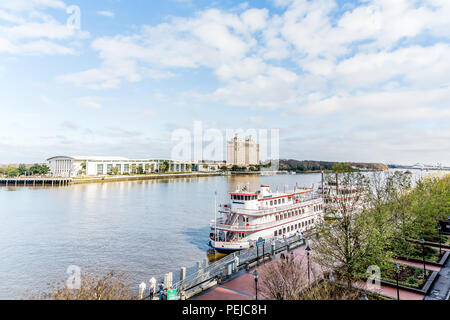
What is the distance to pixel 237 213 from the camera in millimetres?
35125

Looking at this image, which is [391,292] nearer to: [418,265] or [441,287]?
[441,287]

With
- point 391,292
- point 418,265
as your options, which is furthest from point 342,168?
point 418,265

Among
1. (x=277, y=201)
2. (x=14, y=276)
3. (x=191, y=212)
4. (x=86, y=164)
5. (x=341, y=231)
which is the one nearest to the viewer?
(x=341, y=231)

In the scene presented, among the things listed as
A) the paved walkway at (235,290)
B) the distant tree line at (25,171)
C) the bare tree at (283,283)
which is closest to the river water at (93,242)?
the paved walkway at (235,290)

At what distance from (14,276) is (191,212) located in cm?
3546

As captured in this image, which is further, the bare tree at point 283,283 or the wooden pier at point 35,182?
Result: the wooden pier at point 35,182

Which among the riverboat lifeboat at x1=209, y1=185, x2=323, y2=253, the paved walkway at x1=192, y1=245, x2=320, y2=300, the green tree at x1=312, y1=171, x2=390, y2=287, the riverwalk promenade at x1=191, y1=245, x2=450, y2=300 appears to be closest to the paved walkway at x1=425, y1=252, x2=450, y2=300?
the riverwalk promenade at x1=191, y1=245, x2=450, y2=300

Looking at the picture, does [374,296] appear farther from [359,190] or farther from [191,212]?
[191,212]

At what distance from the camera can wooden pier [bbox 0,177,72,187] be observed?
128 m

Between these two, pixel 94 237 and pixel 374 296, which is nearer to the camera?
pixel 374 296

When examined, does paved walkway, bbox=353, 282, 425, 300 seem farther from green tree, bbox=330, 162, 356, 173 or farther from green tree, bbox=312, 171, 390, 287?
green tree, bbox=330, 162, 356, 173

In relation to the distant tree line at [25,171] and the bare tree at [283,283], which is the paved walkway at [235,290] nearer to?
the bare tree at [283,283]

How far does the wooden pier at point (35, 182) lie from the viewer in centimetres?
12781
